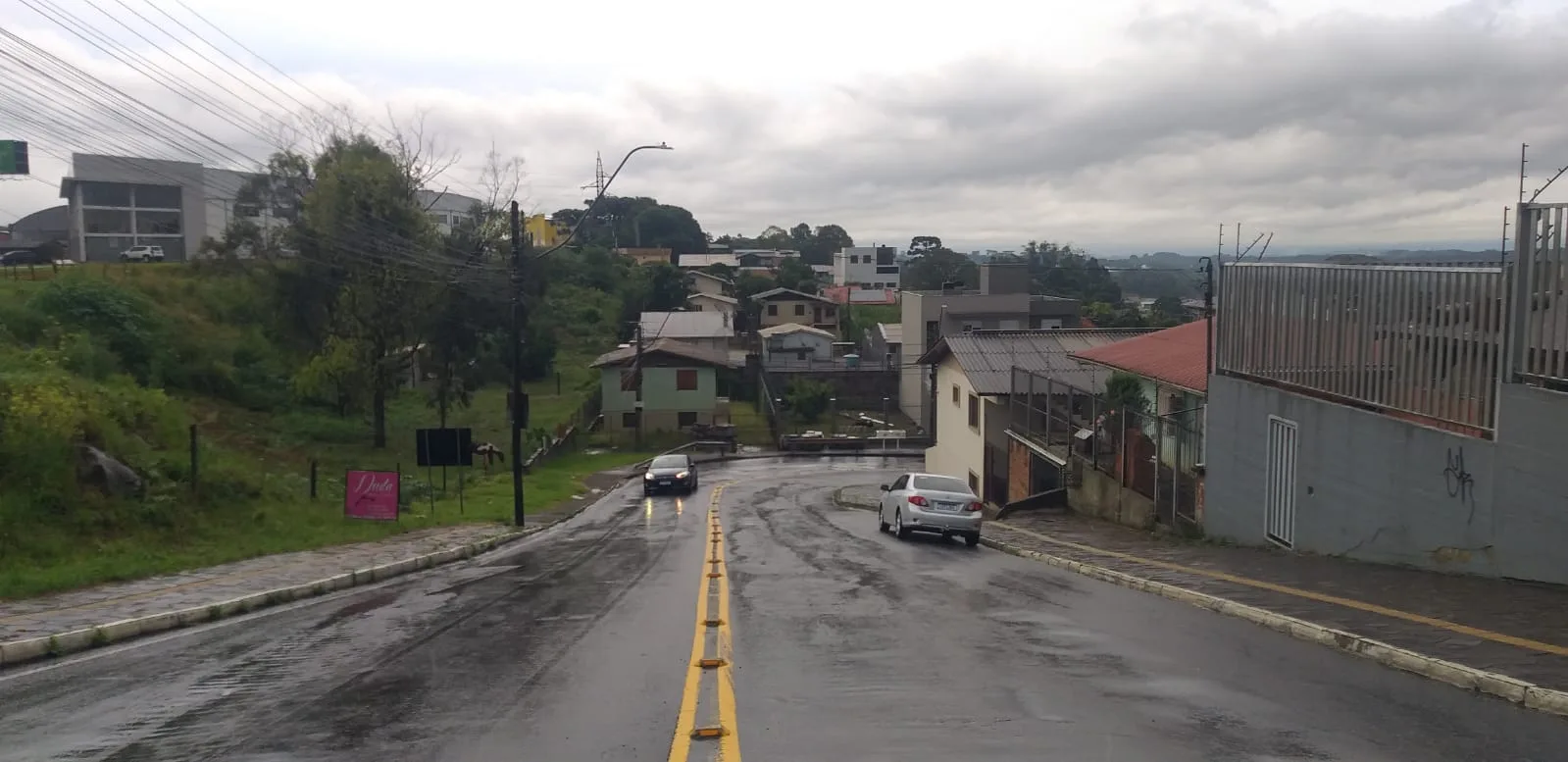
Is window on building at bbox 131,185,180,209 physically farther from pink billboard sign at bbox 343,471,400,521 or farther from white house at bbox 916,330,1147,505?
pink billboard sign at bbox 343,471,400,521

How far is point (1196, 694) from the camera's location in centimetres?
793

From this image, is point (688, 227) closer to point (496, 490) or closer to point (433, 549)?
point (496, 490)

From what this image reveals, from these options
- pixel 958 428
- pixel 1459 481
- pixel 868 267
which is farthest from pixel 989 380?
pixel 868 267

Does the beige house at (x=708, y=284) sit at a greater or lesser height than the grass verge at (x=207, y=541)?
greater

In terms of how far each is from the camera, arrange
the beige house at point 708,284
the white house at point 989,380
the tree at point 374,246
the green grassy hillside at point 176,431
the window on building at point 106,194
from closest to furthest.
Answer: the green grassy hillside at point 176,431 → the white house at point 989,380 → the tree at point 374,246 → the window on building at point 106,194 → the beige house at point 708,284

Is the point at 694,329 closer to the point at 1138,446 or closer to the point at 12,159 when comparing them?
the point at 12,159

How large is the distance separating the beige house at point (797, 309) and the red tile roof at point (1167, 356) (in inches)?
2693

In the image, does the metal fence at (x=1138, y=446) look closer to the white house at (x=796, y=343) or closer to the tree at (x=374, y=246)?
the tree at (x=374, y=246)

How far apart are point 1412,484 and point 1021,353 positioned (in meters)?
26.1

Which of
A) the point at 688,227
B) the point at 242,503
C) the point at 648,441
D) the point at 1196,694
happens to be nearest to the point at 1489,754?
the point at 1196,694

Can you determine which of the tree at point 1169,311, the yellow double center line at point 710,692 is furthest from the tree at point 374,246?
the tree at point 1169,311

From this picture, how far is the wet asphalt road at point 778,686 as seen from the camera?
267 inches

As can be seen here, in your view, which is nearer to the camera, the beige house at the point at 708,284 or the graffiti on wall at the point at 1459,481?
the graffiti on wall at the point at 1459,481

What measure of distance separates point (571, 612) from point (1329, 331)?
1022 cm
